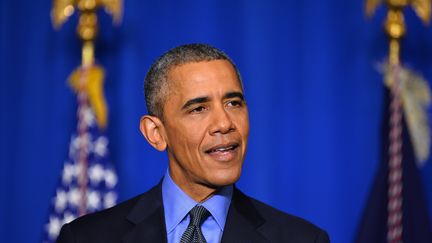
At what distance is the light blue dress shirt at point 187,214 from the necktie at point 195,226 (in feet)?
0.04

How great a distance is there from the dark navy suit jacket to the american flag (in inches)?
62.4

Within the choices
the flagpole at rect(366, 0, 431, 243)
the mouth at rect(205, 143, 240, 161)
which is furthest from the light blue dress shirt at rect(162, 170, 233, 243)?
the flagpole at rect(366, 0, 431, 243)

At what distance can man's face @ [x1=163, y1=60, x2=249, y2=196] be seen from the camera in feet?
5.88

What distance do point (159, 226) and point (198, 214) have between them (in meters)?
0.11

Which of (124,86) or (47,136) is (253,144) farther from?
(47,136)

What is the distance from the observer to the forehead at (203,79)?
1.83 meters

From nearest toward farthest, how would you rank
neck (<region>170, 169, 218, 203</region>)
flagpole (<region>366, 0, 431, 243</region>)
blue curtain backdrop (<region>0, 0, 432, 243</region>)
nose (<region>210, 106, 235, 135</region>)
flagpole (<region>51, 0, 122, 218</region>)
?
nose (<region>210, 106, 235, 135</region>) < neck (<region>170, 169, 218, 203</region>) < flagpole (<region>366, 0, 431, 243</region>) < flagpole (<region>51, 0, 122, 218</region>) < blue curtain backdrop (<region>0, 0, 432, 243</region>)

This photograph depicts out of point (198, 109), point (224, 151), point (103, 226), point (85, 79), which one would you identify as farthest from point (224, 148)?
point (85, 79)

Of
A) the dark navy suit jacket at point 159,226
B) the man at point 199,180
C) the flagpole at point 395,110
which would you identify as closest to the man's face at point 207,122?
the man at point 199,180

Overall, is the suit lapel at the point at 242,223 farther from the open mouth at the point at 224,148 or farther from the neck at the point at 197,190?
the open mouth at the point at 224,148

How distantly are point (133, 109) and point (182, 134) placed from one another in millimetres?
1820

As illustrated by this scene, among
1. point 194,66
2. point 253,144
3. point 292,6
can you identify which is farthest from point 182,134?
point 292,6

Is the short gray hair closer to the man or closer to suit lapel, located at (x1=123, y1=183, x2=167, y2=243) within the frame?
the man

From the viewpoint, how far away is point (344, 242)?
11.5 feet
